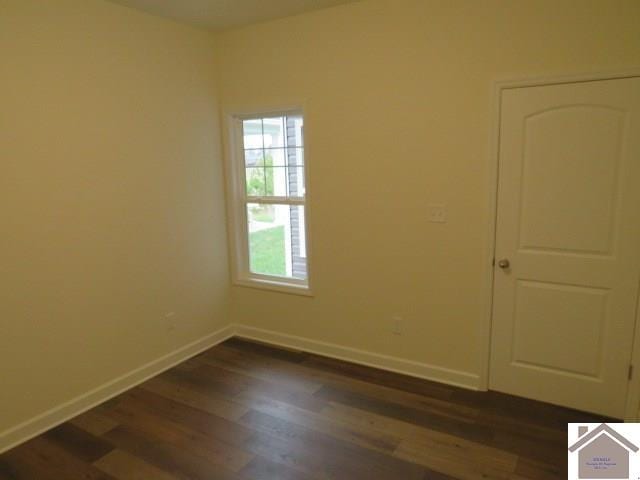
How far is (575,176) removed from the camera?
248 centimetres

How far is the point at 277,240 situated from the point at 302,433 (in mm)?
1789

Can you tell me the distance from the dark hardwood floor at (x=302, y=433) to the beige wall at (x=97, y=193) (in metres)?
0.39

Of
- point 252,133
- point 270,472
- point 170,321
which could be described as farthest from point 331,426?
point 252,133

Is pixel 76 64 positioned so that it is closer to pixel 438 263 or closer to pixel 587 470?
pixel 438 263

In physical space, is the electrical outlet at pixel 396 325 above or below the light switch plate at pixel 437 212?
below

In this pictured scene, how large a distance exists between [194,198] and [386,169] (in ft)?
5.34

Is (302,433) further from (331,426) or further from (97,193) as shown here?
(97,193)

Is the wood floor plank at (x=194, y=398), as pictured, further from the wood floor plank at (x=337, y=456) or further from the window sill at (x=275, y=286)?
the window sill at (x=275, y=286)

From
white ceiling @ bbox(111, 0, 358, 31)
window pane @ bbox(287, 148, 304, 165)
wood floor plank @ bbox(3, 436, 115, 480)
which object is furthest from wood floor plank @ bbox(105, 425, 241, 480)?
white ceiling @ bbox(111, 0, 358, 31)

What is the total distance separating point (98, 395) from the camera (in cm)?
291

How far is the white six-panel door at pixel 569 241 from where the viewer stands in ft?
7.84

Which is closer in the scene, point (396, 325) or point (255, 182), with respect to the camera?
point (396, 325)

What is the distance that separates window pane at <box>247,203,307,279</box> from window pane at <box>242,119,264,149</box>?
54 centimetres

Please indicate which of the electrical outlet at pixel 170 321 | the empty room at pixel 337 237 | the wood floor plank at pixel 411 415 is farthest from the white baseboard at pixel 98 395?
the wood floor plank at pixel 411 415
